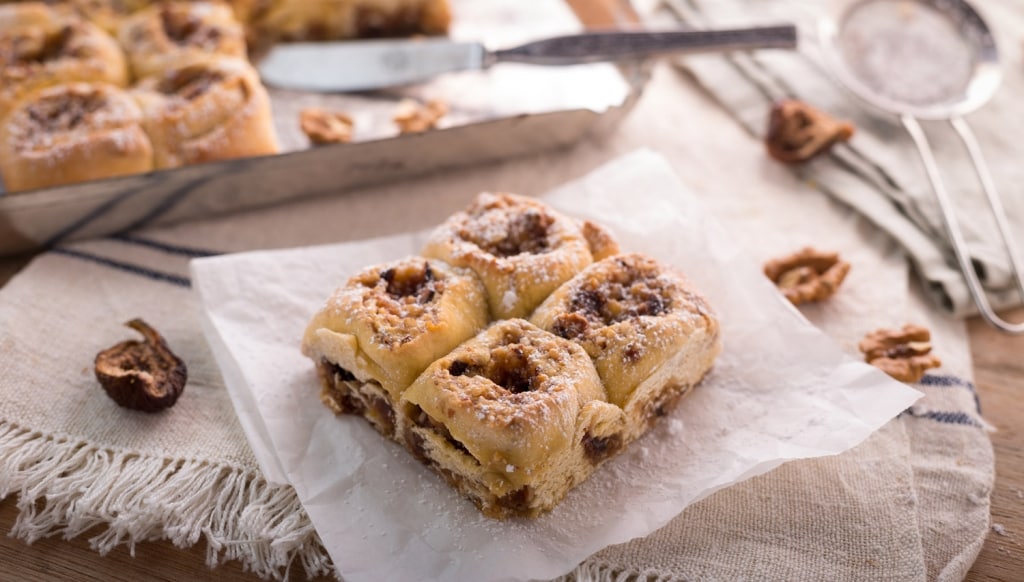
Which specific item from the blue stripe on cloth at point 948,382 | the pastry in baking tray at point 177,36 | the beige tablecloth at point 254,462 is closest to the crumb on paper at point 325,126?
the beige tablecloth at point 254,462

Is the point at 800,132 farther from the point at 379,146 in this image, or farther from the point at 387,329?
the point at 387,329

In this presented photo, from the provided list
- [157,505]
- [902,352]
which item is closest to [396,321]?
[157,505]

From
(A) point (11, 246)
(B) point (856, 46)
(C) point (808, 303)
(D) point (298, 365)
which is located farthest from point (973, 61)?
(A) point (11, 246)

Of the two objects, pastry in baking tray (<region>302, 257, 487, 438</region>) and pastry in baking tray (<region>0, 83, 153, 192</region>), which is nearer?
pastry in baking tray (<region>302, 257, 487, 438</region>)

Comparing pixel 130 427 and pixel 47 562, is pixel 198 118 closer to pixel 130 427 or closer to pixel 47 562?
pixel 130 427

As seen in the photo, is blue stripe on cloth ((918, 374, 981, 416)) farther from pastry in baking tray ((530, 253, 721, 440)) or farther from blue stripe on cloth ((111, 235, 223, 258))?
blue stripe on cloth ((111, 235, 223, 258))

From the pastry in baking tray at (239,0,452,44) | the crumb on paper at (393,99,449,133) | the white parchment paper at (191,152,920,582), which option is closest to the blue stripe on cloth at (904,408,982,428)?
the white parchment paper at (191,152,920,582)

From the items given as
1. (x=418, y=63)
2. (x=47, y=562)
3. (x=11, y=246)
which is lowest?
(x=47, y=562)
